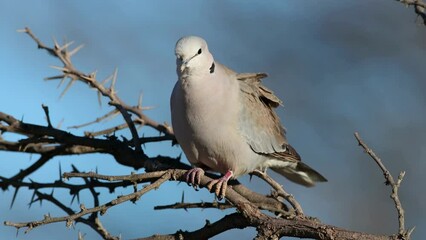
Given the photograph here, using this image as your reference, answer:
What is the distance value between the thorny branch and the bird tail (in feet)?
1.55

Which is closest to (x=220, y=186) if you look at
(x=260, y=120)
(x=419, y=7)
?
(x=260, y=120)

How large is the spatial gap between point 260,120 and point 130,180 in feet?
3.20

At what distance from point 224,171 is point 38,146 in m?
0.70

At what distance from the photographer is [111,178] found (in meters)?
2.23

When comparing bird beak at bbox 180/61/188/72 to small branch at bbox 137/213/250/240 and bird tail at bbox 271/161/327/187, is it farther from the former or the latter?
bird tail at bbox 271/161/327/187

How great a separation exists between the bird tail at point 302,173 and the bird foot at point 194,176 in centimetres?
78

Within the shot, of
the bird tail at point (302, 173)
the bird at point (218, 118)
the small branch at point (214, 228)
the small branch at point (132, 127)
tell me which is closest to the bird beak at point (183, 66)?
the bird at point (218, 118)

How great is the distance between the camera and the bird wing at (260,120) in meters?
3.06

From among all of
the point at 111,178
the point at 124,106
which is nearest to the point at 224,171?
the point at 124,106

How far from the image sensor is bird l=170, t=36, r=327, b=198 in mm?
2771

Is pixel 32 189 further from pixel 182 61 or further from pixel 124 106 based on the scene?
pixel 182 61

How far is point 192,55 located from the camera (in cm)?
272

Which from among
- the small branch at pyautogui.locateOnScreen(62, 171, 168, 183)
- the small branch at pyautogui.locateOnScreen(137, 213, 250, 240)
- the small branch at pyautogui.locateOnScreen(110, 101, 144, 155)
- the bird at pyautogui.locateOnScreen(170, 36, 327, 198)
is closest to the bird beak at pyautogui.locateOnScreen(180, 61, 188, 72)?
the bird at pyautogui.locateOnScreen(170, 36, 327, 198)

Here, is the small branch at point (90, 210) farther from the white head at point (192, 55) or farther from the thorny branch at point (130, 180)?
the white head at point (192, 55)
